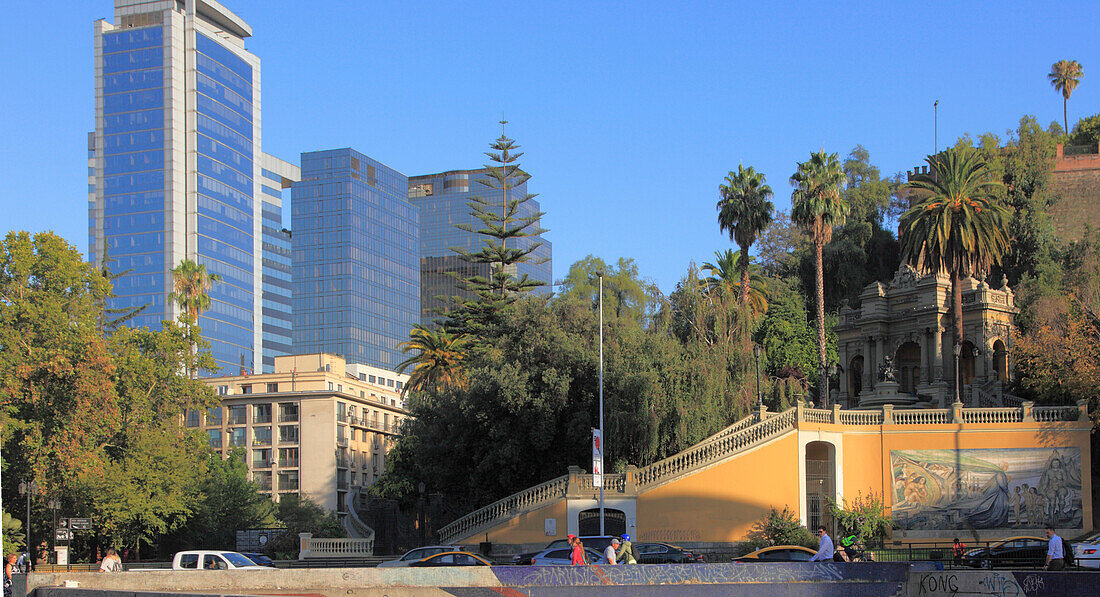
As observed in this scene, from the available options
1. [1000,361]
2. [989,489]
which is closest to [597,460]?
[989,489]

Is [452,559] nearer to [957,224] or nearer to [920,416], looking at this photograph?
[920,416]

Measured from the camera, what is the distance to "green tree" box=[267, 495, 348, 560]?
160 feet

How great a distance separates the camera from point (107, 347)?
47.6 meters

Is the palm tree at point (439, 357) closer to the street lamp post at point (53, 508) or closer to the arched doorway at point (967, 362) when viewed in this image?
the street lamp post at point (53, 508)

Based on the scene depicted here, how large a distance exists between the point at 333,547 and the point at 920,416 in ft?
86.2

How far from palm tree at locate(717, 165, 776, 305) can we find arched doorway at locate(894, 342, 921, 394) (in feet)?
46.2

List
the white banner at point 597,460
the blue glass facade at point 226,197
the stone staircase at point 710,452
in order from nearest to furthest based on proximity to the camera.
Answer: the white banner at point 597,460, the stone staircase at point 710,452, the blue glass facade at point 226,197

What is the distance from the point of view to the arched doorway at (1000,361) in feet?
212

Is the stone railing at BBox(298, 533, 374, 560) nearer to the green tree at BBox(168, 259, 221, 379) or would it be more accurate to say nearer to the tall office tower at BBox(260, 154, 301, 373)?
the green tree at BBox(168, 259, 221, 379)

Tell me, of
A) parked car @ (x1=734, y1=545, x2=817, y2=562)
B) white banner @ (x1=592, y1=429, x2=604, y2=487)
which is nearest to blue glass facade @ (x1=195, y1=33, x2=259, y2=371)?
white banner @ (x1=592, y1=429, x2=604, y2=487)

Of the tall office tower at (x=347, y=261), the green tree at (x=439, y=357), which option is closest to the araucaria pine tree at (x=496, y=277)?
→ the green tree at (x=439, y=357)

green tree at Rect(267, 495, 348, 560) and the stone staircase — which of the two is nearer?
the stone staircase

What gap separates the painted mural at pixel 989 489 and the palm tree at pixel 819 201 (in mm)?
16165

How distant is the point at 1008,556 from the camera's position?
102 feet
